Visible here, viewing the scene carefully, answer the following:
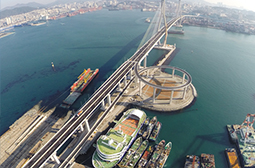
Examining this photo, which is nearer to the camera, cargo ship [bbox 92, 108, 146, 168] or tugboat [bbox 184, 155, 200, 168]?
cargo ship [bbox 92, 108, 146, 168]

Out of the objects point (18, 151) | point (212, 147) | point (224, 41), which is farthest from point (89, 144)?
point (224, 41)

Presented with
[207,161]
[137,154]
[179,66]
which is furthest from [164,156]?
[179,66]

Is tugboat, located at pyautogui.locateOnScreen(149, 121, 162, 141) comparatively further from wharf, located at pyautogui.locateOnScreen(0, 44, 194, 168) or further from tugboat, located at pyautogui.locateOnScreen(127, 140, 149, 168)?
wharf, located at pyautogui.locateOnScreen(0, 44, 194, 168)

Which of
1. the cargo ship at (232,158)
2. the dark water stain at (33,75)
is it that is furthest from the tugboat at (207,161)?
the dark water stain at (33,75)

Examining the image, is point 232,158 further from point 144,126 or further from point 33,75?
point 33,75

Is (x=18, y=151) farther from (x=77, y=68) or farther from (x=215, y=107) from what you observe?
(x=215, y=107)

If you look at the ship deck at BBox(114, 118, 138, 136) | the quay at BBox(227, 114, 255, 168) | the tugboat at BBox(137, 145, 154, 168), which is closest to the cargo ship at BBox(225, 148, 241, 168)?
the quay at BBox(227, 114, 255, 168)

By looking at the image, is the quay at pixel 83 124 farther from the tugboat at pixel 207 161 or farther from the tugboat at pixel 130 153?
the tugboat at pixel 207 161
